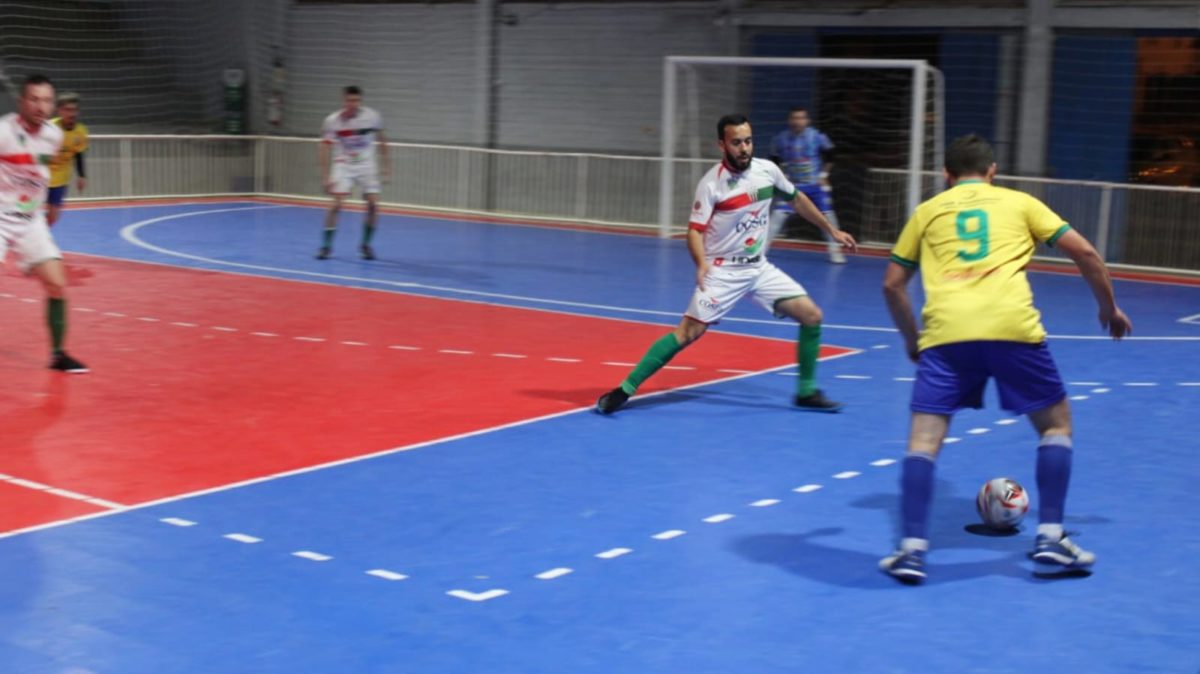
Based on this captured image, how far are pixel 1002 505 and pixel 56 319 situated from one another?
740cm

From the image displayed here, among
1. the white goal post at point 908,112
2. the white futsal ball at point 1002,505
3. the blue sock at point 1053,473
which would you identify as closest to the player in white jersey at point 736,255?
the white futsal ball at point 1002,505

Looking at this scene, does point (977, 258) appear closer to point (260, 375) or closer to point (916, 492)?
point (916, 492)

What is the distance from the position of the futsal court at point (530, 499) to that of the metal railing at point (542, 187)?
5344mm

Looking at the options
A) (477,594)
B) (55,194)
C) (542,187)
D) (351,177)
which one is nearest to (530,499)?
(477,594)

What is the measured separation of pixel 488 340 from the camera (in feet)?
44.3

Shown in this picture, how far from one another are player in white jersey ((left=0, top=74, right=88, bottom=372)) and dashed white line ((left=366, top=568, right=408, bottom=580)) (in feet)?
18.6

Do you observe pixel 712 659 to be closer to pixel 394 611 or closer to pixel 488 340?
pixel 394 611

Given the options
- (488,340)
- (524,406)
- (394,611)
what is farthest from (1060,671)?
(488,340)

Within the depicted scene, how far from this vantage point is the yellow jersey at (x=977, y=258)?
22.2ft

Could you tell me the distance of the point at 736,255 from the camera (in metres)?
10.5

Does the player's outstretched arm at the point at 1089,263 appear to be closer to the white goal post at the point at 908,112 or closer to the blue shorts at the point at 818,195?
the blue shorts at the point at 818,195

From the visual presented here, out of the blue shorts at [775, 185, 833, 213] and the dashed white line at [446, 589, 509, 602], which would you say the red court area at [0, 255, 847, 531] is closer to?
the dashed white line at [446, 589, 509, 602]

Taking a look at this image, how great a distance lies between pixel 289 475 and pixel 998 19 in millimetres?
16714

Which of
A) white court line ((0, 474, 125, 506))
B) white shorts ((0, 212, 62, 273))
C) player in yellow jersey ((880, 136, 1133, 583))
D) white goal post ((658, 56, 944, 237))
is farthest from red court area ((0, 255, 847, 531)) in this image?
white goal post ((658, 56, 944, 237))
